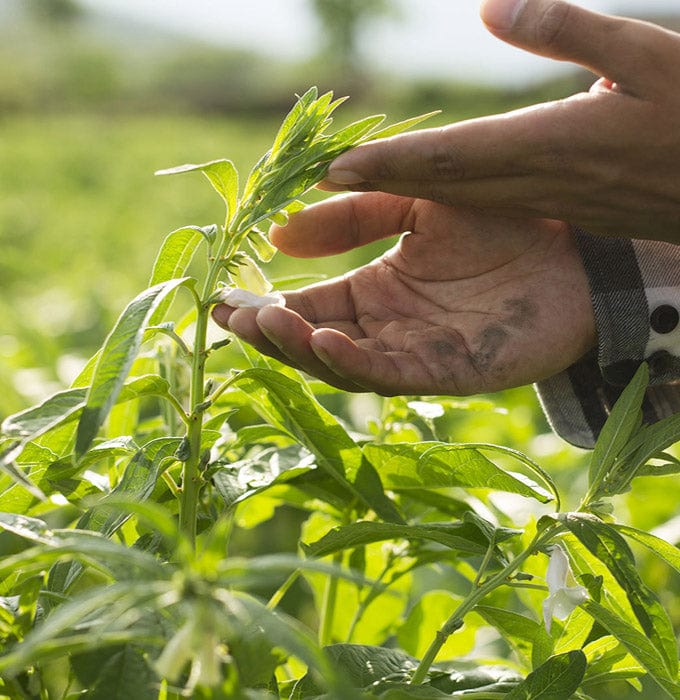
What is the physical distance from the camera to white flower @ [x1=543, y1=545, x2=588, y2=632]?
102 cm

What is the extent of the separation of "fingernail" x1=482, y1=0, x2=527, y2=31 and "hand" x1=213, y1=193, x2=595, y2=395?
31 cm

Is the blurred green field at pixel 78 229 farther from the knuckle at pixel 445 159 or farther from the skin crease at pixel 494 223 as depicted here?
the knuckle at pixel 445 159

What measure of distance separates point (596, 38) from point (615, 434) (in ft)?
1.61

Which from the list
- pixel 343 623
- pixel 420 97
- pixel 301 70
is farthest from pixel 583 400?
pixel 301 70

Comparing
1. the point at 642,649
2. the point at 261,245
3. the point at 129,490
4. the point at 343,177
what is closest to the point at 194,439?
the point at 129,490

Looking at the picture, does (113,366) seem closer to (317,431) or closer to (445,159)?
(317,431)

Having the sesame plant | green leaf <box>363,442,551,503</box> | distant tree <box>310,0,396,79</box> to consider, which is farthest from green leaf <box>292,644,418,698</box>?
distant tree <box>310,0,396,79</box>

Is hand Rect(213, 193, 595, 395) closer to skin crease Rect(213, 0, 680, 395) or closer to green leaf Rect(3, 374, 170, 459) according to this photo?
skin crease Rect(213, 0, 680, 395)

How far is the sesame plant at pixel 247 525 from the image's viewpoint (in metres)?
0.75

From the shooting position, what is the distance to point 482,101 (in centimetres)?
3716

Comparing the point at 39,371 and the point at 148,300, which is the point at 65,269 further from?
the point at 148,300

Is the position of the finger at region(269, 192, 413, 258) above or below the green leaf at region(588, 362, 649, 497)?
above

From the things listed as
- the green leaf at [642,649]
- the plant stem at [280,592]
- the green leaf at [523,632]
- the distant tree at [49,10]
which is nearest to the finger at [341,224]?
the plant stem at [280,592]

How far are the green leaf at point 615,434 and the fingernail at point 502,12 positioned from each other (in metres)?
0.47
